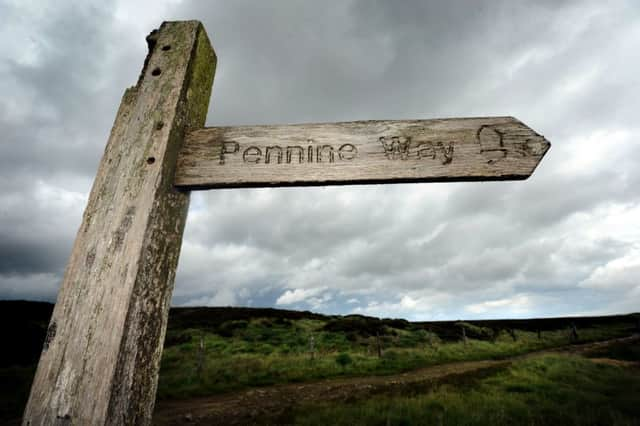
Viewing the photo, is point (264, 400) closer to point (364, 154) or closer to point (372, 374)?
point (372, 374)

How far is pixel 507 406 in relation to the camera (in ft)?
18.3

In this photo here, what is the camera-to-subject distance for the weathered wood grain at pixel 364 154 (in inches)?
58.2

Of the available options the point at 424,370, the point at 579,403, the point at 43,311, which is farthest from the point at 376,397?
the point at 43,311

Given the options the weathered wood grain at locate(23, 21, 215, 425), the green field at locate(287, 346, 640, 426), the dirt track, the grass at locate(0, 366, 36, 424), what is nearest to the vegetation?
the dirt track

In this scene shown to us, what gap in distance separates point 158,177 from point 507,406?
6753 millimetres

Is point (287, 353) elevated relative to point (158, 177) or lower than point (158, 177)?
lower

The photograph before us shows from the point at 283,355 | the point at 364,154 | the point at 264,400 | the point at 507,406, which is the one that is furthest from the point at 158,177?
the point at 283,355

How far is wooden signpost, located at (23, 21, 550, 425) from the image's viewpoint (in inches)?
47.8

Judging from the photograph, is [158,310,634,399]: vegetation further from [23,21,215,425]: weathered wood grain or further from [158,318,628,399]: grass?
[23,21,215,425]: weathered wood grain

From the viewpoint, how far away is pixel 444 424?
4715mm

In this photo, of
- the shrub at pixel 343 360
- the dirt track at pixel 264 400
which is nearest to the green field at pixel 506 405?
the dirt track at pixel 264 400

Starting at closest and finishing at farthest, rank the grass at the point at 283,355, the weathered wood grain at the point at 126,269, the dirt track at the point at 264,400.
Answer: the weathered wood grain at the point at 126,269, the dirt track at the point at 264,400, the grass at the point at 283,355

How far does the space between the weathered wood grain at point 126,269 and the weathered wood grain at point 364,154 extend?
16 cm

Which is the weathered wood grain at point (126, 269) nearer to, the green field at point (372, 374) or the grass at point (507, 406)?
the grass at point (507, 406)
